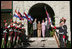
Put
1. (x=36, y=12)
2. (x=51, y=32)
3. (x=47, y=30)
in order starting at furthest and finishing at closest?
(x=36, y=12) < (x=51, y=32) < (x=47, y=30)

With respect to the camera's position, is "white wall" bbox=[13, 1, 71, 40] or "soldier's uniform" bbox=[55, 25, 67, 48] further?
"white wall" bbox=[13, 1, 71, 40]

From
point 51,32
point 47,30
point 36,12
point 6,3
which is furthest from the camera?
point 36,12

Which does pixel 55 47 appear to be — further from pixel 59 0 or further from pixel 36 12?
pixel 36 12

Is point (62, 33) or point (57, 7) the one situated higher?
point (57, 7)

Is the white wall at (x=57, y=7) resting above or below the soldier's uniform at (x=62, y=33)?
above

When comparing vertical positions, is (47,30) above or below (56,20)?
below

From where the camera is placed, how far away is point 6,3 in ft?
43.9

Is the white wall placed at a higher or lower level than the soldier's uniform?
higher

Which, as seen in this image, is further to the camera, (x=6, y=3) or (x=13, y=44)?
(x=6, y=3)

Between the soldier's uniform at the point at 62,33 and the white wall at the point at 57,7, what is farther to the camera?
the white wall at the point at 57,7

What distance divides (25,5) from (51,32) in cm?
342

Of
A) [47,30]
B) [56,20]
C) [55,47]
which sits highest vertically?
[56,20]

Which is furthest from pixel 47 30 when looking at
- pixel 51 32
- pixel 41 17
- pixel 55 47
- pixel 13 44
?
pixel 41 17

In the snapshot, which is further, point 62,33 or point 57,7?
point 57,7
